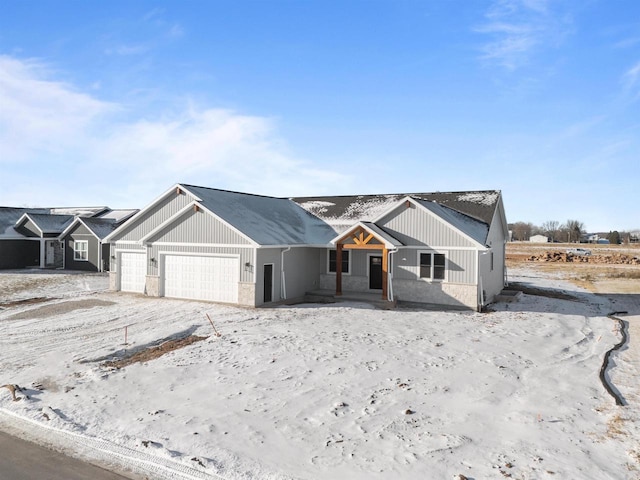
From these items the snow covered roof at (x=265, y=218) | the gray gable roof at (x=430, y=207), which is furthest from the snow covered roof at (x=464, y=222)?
the snow covered roof at (x=265, y=218)

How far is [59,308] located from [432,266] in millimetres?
16325

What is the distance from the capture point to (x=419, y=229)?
21984 mm

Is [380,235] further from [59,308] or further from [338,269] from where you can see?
[59,308]

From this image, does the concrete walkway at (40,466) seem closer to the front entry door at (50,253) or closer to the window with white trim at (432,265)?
the window with white trim at (432,265)

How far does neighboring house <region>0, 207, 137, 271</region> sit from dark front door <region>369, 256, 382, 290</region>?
879 inches

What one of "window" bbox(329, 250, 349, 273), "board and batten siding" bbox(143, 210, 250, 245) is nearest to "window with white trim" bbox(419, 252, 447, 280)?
"window" bbox(329, 250, 349, 273)

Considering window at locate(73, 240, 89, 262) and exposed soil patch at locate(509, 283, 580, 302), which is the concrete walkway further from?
window at locate(73, 240, 89, 262)

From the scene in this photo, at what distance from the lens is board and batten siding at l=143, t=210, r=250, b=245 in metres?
21.4

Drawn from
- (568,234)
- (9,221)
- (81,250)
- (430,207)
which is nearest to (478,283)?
(430,207)

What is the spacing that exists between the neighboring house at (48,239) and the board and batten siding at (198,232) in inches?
620

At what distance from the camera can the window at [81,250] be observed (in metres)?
36.8

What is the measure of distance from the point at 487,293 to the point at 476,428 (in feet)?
50.7

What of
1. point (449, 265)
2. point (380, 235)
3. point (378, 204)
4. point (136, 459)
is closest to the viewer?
point (136, 459)

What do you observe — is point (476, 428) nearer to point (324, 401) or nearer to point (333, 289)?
point (324, 401)
